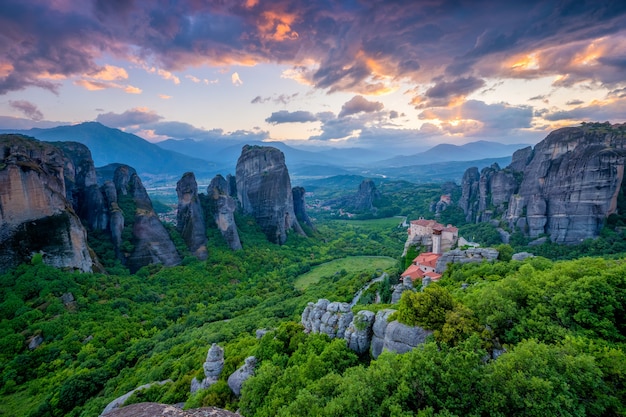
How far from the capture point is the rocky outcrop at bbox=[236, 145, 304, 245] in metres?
82.8

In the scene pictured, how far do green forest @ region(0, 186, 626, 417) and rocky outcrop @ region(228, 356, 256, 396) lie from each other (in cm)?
46

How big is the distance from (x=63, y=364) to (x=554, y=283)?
45.5m

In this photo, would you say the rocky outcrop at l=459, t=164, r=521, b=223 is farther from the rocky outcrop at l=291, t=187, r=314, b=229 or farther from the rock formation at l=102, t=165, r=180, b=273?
the rock formation at l=102, t=165, r=180, b=273

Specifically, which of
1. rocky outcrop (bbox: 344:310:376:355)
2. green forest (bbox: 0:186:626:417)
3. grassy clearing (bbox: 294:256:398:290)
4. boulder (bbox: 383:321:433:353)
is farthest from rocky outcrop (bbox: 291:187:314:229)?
boulder (bbox: 383:321:433:353)

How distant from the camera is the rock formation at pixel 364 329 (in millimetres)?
16172

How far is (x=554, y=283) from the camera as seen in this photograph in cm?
1683

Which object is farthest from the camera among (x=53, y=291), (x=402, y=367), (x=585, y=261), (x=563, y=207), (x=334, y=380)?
(x=563, y=207)

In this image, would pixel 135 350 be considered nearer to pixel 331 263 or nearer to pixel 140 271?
pixel 140 271

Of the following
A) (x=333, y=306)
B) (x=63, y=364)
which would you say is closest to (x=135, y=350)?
(x=63, y=364)

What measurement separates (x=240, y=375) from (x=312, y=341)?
5497 millimetres

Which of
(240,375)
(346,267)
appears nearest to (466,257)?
(240,375)

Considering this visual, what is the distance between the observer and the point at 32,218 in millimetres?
38781

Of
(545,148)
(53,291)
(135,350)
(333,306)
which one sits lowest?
(135,350)

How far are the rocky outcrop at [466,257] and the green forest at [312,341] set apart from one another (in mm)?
1520
